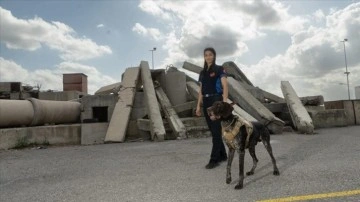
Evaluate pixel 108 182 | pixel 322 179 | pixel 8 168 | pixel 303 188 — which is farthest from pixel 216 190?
pixel 8 168

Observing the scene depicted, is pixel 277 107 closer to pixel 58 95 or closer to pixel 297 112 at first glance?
pixel 297 112

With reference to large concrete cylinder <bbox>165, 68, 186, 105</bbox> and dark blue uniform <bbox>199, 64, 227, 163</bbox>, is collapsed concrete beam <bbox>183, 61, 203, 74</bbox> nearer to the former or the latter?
large concrete cylinder <bbox>165, 68, 186, 105</bbox>

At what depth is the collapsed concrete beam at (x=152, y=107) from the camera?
33.4ft

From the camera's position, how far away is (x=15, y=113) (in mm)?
10984

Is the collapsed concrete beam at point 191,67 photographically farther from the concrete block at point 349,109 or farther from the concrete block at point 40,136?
the concrete block at point 349,109

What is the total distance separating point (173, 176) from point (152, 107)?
241 inches

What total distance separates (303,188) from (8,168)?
564cm

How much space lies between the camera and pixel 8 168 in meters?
7.05

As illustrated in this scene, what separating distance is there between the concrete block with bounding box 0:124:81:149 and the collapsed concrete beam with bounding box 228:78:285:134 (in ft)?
17.2

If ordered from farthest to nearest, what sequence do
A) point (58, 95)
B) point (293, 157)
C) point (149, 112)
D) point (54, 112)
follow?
point (58, 95) < point (54, 112) < point (149, 112) < point (293, 157)

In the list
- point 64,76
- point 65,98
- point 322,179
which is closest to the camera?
point 322,179

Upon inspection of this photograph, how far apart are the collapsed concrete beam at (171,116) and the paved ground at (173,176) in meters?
2.17

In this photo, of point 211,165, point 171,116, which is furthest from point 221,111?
point 171,116

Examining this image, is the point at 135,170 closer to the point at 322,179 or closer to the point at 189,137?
the point at 322,179
